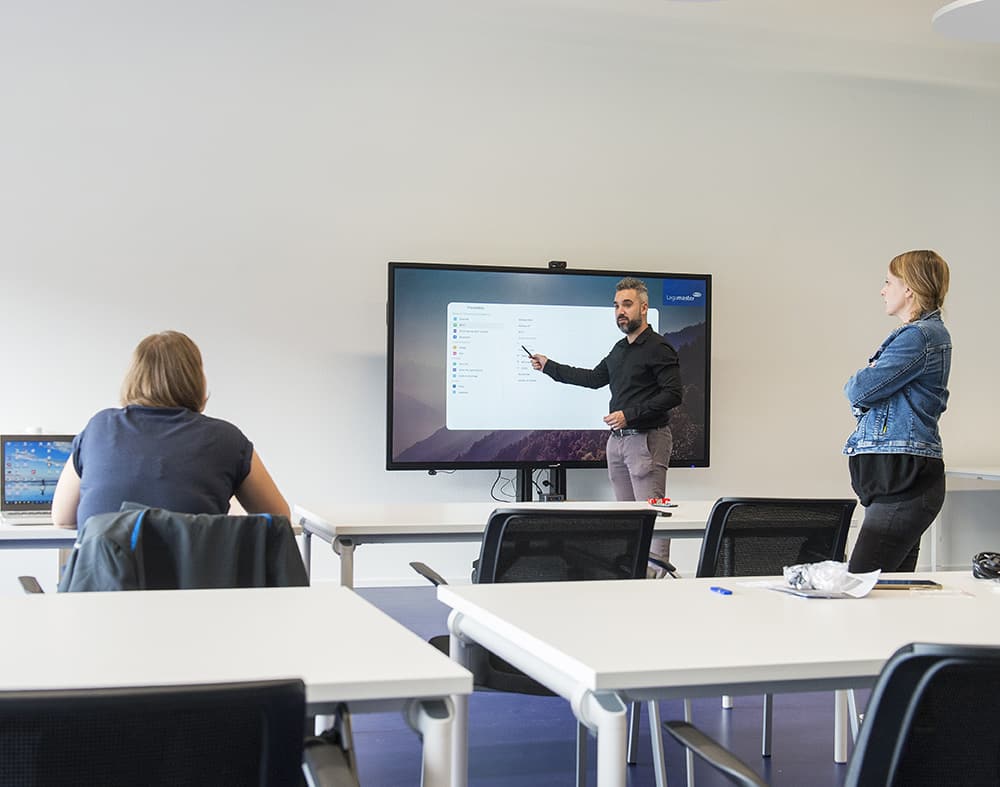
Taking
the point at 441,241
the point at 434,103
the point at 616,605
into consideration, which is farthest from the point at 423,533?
the point at 434,103

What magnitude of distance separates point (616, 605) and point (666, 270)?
5.01 m

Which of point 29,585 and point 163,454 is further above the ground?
point 163,454

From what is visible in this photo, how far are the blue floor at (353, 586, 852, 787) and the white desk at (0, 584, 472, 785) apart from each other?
1069mm

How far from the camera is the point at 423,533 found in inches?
137

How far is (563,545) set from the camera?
2.85 m

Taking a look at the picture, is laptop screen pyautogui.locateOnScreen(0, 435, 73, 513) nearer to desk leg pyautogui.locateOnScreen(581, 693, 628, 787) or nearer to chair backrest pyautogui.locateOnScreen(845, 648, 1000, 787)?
desk leg pyautogui.locateOnScreen(581, 693, 628, 787)

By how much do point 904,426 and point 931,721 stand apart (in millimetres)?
2028

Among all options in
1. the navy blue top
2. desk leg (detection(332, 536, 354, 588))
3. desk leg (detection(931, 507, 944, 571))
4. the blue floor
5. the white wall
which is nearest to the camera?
the navy blue top

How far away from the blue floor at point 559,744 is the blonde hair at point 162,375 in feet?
3.11

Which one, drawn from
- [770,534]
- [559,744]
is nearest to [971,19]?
[770,534]

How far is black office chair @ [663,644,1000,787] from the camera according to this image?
126 centimetres

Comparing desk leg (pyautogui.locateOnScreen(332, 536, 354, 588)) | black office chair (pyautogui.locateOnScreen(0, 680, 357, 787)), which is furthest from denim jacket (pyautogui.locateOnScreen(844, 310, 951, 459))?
black office chair (pyautogui.locateOnScreen(0, 680, 357, 787))

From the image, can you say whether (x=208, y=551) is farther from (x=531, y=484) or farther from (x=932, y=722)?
(x=531, y=484)

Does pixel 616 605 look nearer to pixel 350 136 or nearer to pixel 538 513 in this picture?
pixel 538 513
